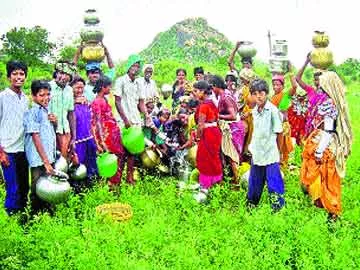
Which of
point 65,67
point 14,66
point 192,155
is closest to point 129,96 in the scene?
point 192,155

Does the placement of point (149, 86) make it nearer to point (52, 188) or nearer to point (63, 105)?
point (63, 105)

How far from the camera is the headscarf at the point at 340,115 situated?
5.99 metres

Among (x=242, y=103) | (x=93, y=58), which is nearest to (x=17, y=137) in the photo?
(x=93, y=58)

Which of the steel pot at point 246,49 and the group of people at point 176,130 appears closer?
the group of people at point 176,130

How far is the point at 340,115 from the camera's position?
6051 mm

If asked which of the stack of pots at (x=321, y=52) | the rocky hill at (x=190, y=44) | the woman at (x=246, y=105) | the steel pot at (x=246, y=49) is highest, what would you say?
the stack of pots at (x=321, y=52)

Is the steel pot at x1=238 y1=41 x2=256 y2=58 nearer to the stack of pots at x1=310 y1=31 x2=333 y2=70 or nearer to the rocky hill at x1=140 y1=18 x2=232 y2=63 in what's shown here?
the stack of pots at x1=310 y1=31 x2=333 y2=70

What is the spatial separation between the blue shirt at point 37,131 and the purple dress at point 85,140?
0.92m

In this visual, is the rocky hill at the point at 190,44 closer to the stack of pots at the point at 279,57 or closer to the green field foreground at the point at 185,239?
the stack of pots at the point at 279,57

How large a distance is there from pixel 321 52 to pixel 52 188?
126 inches

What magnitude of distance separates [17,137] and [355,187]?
404 cm

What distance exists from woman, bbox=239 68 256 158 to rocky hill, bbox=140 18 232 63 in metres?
16.6

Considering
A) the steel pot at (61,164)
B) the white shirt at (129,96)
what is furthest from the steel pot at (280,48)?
the steel pot at (61,164)

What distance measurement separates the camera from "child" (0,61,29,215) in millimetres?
5699
